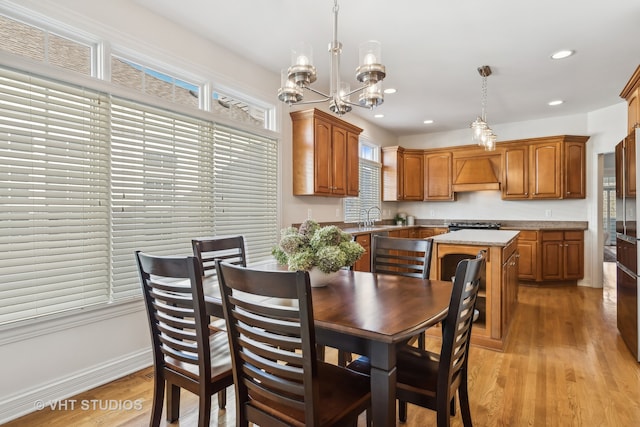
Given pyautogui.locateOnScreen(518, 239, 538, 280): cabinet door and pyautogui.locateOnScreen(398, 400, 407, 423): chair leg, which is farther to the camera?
pyautogui.locateOnScreen(518, 239, 538, 280): cabinet door

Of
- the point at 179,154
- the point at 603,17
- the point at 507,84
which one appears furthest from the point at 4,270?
the point at 507,84

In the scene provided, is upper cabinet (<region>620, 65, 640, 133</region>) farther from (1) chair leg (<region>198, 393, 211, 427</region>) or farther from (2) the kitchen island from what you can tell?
(1) chair leg (<region>198, 393, 211, 427</region>)

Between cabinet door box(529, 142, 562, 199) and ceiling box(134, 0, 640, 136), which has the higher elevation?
ceiling box(134, 0, 640, 136)

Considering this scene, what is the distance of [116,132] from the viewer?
2547 mm

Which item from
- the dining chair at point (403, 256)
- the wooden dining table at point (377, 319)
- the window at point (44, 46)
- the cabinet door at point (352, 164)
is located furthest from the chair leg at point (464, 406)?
the cabinet door at point (352, 164)

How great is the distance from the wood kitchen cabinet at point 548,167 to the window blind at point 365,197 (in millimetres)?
2283

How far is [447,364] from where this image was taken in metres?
1.39

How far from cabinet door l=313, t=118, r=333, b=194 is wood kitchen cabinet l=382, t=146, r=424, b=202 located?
8.14 feet

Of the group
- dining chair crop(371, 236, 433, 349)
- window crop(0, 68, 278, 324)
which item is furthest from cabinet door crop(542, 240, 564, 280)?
window crop(0, 68, 278, 324)

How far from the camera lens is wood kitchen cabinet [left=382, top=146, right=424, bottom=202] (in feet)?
21.5

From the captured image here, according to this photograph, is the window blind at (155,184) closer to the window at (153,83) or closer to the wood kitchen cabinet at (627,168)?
the window at (153,83)

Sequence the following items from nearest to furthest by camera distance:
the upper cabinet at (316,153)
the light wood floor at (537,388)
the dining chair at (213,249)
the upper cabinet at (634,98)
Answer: the light wood floor at (537,388) < the dining chair at (213,249) < the upper cabinet at (634,98) < the upper cabinet at (316,153)

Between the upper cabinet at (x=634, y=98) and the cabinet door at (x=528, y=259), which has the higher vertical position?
the upper cabinet at (x=634, y=98)

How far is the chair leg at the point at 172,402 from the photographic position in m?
1.85
